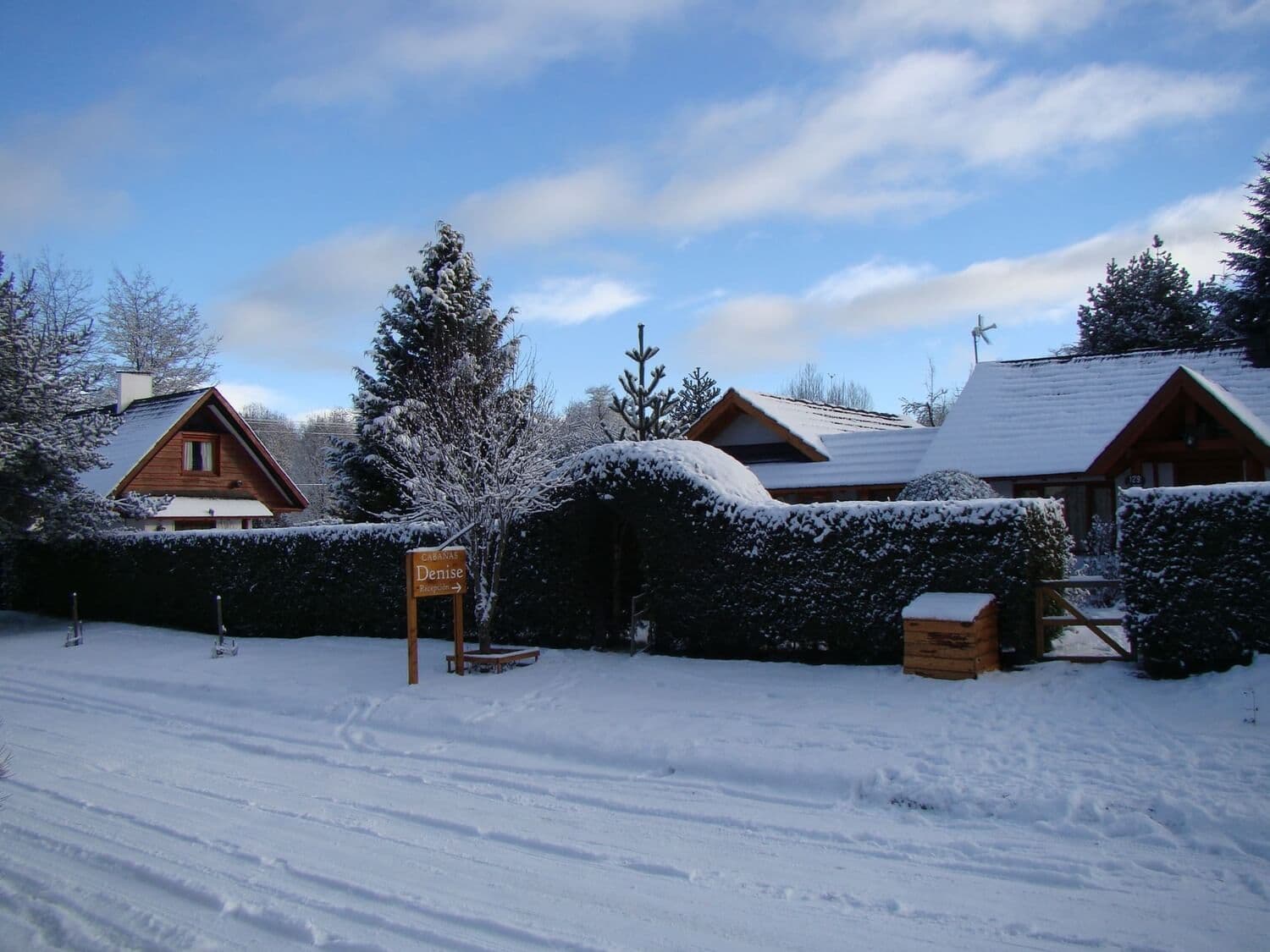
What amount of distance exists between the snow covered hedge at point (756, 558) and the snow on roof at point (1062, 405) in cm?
828

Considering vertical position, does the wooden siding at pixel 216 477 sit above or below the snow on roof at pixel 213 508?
above

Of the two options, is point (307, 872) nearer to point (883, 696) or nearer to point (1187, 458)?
point (883, 696)

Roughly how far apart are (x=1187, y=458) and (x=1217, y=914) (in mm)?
15903

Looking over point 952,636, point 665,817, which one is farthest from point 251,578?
point 952,636

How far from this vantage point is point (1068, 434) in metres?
20.3

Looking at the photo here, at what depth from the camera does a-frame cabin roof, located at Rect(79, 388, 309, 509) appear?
26047 millimetres

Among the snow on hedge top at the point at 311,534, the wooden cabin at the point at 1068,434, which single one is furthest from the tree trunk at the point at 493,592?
the wooden cabin at the point at 1068,434

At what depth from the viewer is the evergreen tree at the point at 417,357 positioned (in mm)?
24531

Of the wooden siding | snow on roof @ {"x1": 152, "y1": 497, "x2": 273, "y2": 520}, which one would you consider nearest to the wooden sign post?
the wooden siding

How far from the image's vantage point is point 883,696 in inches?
400

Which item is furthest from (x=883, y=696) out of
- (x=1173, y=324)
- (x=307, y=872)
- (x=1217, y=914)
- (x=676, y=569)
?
(x=1173, y=324)

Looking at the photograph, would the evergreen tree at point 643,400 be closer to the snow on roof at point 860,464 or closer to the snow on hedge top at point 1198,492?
the snow on roof at point 860,464

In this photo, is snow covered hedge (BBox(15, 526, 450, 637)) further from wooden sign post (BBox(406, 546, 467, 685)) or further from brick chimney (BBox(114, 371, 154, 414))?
brick chimney (BBox(114, 371, 154, 414))

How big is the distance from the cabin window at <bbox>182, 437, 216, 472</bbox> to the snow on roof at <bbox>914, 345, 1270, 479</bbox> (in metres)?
21.4
